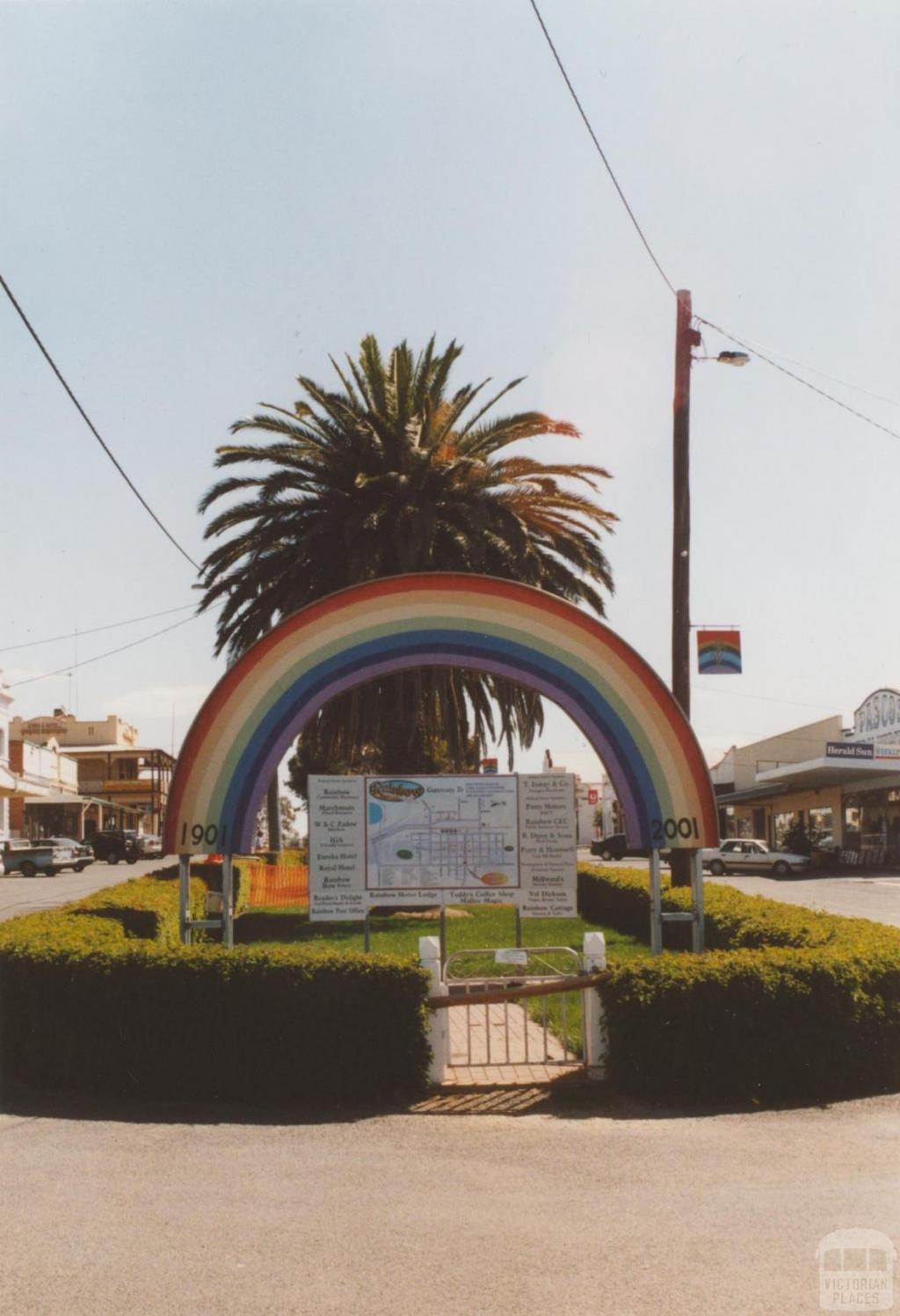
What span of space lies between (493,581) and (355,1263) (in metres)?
7.58

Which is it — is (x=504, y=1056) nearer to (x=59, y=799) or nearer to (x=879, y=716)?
(x=879, y=716)

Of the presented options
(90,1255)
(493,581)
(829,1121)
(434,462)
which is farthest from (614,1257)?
(434,462)

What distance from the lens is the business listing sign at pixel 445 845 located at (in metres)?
12.3

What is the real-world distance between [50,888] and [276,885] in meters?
8.13

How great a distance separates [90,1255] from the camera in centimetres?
558

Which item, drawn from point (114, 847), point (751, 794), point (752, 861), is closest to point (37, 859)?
point (114, 847)

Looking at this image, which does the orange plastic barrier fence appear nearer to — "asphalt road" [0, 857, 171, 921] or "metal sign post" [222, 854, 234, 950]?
"asphalt road" [0, 857, 171, 921]

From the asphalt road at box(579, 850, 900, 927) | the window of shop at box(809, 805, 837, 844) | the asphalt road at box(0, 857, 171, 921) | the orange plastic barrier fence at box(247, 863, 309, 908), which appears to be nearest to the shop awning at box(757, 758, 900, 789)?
the window of shop at box(809, 805, 837, 844)

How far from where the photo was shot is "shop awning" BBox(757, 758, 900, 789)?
45156 mm

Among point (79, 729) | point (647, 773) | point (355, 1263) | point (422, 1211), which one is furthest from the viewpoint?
point (79, 729)

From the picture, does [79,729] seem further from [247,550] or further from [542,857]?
[542,857]

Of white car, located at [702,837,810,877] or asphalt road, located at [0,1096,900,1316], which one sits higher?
asphalt road, located at [0,1096,900,1316]

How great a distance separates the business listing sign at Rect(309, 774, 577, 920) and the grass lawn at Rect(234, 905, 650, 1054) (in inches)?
76.5

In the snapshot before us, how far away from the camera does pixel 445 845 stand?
Result: 1238 centimetres
